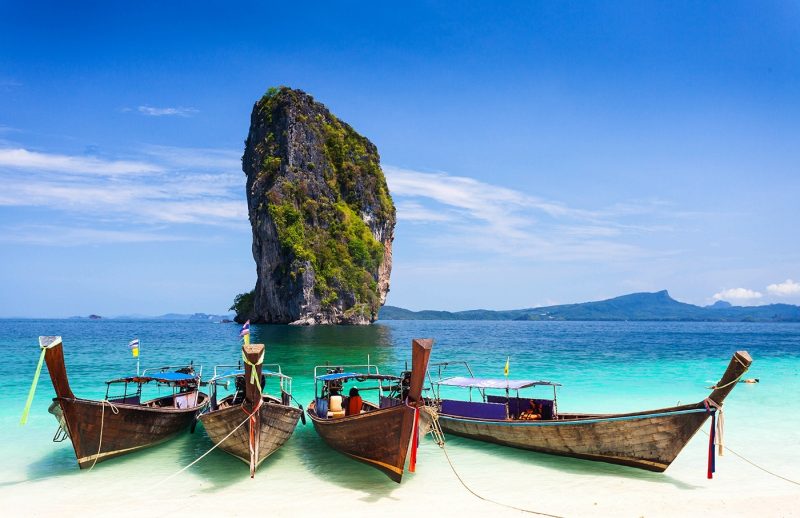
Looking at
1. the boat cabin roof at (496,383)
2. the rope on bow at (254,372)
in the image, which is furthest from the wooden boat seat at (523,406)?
the rope on bow at (254,372)

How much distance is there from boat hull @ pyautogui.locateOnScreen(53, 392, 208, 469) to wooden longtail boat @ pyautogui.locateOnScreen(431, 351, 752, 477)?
7.34 m

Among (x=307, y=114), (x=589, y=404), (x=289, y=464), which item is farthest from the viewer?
(x=307, y=114)

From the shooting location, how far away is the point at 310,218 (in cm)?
8619

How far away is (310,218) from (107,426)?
75222 mm

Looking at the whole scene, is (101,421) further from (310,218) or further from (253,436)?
(310,218)

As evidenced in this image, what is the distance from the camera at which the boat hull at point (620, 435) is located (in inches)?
427

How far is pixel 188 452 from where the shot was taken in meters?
13.7

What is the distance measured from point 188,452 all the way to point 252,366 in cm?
479

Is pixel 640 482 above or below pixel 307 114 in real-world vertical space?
below

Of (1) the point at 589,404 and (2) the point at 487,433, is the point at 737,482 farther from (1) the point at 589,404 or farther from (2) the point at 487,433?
(1) the point at 589,404

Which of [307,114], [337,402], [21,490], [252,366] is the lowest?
[21,490]

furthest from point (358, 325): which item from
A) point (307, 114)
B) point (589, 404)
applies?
point (589, 404)

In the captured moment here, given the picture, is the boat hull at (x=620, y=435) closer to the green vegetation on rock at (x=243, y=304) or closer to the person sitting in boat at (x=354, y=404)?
the person sitting in boat at (x=354, y=404)

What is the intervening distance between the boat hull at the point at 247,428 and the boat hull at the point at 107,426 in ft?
5.78
